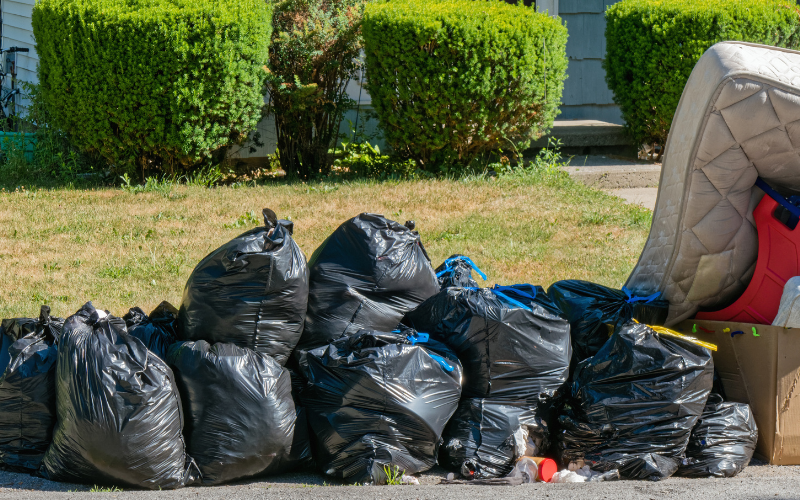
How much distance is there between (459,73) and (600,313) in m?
4.28

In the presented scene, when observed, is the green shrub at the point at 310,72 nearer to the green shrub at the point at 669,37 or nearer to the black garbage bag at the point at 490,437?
the green shrub at the point at 669,37

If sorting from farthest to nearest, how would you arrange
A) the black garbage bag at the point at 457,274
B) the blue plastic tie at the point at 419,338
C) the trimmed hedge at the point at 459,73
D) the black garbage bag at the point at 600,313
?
the trimmed hedge at the point at 459,73 < the black garbage bag at the point at 457,274 < the black garbage bag at the point at 600,313 < the blue plastic tie at the point at 419,338

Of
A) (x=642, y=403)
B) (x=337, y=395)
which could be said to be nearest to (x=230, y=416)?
(x=337, y=395)

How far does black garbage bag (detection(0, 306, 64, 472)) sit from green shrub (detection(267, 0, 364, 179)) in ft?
16.9

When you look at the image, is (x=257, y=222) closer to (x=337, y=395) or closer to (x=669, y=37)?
(x=337, y=395)

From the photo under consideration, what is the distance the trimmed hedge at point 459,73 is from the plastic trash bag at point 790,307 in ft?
15.6

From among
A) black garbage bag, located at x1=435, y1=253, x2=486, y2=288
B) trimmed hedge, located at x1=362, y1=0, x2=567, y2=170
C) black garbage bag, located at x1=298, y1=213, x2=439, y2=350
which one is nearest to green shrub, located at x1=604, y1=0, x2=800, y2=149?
trimmed hedge, located at x1=362, y1=0, x2=567, y2=170

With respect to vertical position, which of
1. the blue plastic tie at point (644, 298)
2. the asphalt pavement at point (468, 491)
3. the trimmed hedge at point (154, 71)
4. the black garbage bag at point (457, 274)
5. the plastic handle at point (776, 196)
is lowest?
the asphalt pavement at point (468, 491)

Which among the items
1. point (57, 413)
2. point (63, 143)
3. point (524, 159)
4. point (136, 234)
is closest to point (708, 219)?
point (57, 413)

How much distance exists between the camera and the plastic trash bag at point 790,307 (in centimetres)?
315

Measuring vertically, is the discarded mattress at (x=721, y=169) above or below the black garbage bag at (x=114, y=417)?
above

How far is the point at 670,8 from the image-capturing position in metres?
8.34

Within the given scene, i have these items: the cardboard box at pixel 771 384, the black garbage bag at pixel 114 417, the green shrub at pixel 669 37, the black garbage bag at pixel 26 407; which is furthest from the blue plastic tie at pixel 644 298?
the green shrub at pixel 669 37

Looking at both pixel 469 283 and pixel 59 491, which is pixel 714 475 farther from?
pixel 59 491
